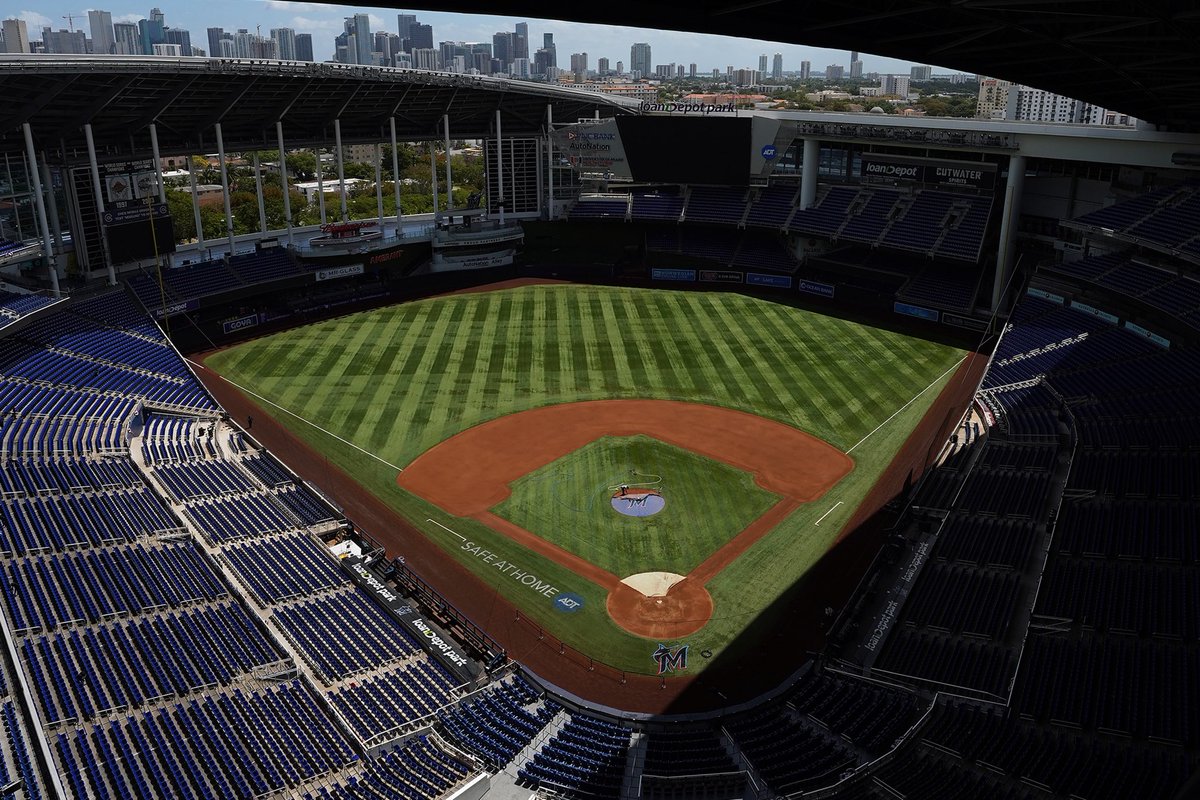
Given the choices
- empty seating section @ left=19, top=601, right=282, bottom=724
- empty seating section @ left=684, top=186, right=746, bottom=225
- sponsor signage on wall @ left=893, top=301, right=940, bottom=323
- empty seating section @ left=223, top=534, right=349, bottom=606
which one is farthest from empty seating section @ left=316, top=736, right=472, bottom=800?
empty seating section @ left=684, top=186, right=746, bottom=225

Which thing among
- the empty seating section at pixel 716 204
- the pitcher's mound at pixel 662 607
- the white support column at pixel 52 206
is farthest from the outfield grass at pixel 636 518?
the empty seating section at pixel 716 204

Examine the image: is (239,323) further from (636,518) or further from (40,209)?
(636,518)

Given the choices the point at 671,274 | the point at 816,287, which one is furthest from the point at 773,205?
the point at 671,274

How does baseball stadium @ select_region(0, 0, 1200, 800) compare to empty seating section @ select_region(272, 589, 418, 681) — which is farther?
empty seating section @ select_region(272, 589, 418, 681)

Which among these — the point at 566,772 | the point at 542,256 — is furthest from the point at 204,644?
the point at 542,256

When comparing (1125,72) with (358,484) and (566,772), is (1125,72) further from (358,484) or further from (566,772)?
(358,484)

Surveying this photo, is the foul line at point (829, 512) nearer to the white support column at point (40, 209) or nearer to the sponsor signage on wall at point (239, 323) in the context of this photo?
the sponsor signage on wall at point (239, 323)

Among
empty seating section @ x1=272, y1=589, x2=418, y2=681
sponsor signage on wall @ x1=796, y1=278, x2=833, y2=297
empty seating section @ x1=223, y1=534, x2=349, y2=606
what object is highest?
sponsor signage on wall @ x1=796, y1=278, x2=833, y2=297

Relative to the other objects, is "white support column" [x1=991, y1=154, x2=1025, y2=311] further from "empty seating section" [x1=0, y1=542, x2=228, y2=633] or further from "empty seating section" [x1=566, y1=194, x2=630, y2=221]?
"empty seating section" [x1=0, y1=542, x2=228, y2=633]
